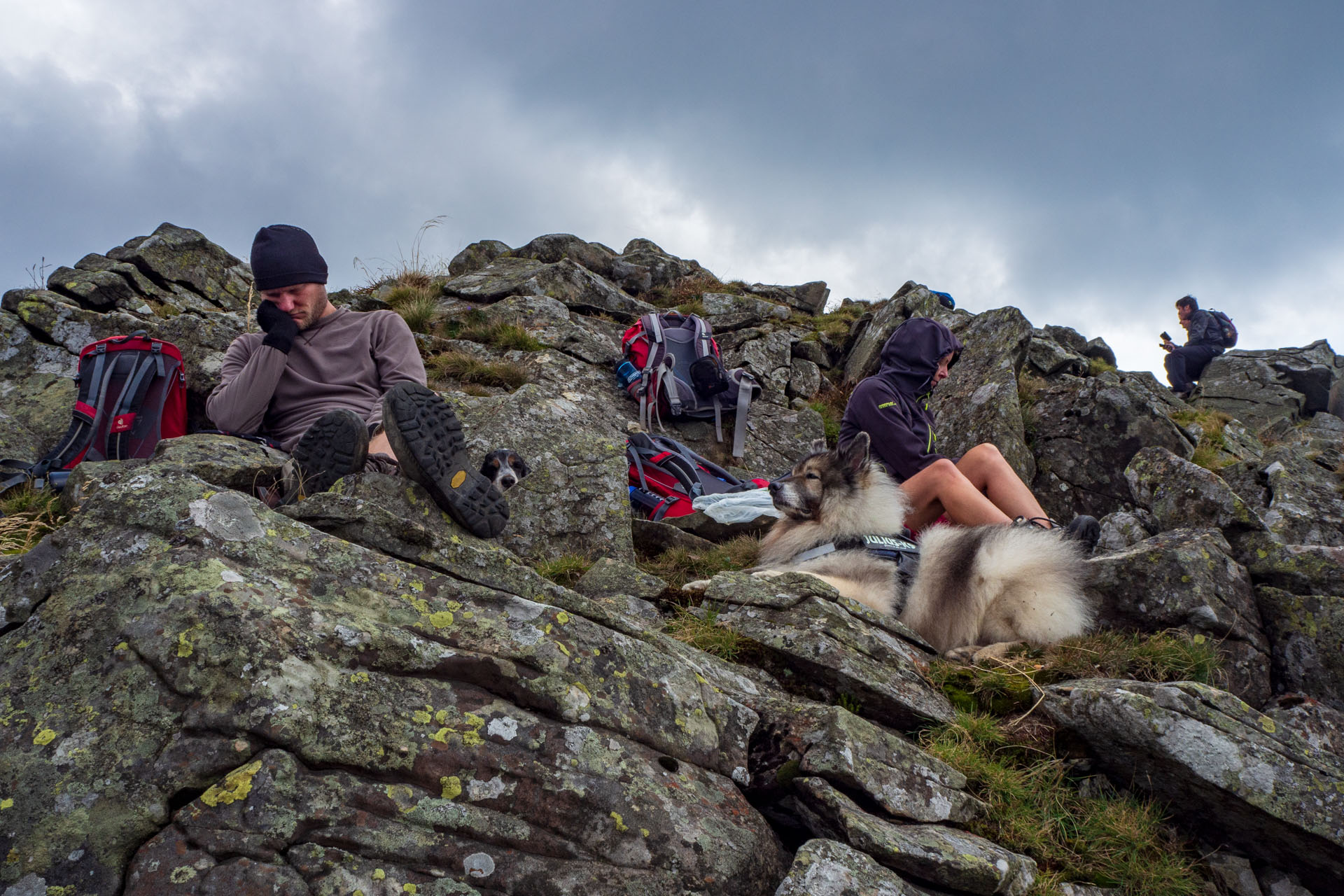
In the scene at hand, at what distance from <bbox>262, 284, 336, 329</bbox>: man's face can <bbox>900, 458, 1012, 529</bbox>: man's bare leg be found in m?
5.22

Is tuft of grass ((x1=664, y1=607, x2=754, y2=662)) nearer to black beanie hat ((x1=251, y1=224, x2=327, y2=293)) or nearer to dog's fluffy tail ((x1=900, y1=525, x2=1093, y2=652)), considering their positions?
dog's fluffy tail ((x1=900, y1=525, x2=1093, y2=652))

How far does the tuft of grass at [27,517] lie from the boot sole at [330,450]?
1.39m

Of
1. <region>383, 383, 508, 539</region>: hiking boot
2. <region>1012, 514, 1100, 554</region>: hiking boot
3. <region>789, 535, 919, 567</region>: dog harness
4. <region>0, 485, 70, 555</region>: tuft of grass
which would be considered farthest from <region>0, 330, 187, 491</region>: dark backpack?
<region>1012, 514, 1100, 554</region>: hiking boot

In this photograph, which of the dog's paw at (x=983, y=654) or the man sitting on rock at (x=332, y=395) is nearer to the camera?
the man sitting on rock at (x=332, y=395)

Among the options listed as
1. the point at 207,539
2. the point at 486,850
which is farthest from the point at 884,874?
the point at 207,539

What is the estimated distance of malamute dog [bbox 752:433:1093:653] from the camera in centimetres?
498

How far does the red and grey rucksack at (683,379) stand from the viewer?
10359mm

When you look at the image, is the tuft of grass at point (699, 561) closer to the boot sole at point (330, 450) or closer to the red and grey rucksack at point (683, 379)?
the boot sole at point (330, 450)

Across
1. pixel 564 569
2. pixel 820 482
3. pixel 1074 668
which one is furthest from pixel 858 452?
pixel 564 569

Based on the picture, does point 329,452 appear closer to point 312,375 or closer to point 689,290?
point 312,375

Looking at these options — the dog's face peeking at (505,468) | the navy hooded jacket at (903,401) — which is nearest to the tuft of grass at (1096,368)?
the navy hooded jacket at (903,401)

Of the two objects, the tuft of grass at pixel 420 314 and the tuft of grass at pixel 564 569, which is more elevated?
the tuft of grass at pixel 420 314

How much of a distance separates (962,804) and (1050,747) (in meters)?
0.86

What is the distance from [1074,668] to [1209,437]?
384 inches
